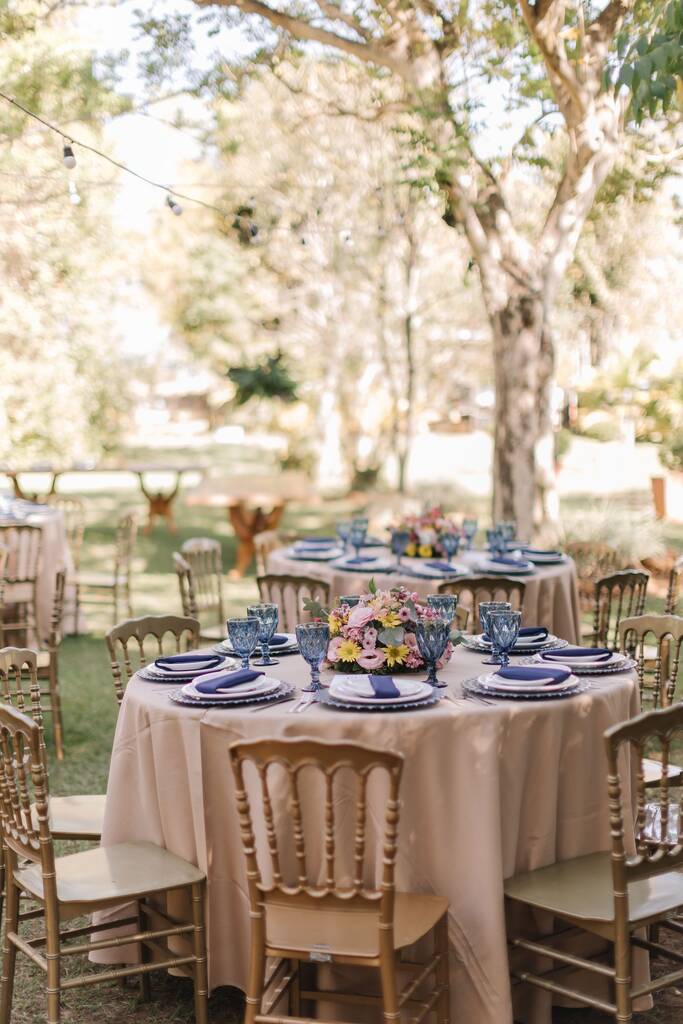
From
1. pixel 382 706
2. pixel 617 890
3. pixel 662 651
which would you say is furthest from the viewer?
pixel 662 651

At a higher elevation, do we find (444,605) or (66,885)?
(444,605)

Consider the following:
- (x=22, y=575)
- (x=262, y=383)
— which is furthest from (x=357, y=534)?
(x=262, y=383)

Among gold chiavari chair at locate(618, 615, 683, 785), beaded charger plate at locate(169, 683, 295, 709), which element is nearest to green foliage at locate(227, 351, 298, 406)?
gold chiavari chair at locate(618, 615, 683, 785)

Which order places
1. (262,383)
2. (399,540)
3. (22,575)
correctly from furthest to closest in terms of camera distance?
(262,383)
(22,575)
(399,540)

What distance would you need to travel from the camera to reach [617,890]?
287 cm

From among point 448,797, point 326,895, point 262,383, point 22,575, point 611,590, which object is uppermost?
point 262,383

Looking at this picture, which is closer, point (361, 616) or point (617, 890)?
point (617, 890)

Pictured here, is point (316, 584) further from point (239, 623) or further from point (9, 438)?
point (9, 438)

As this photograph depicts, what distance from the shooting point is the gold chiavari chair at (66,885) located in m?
2.98

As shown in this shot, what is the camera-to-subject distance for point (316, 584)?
555 centimetres

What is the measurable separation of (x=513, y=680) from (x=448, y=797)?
43 cm

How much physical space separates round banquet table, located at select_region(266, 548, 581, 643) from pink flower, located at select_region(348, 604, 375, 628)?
235cm

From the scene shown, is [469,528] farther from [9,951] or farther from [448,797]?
[9,951]

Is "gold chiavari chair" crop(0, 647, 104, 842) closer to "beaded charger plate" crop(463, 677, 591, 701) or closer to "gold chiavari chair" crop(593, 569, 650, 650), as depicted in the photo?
"beaded charger plate" crop(463, 677, 591, 701)
